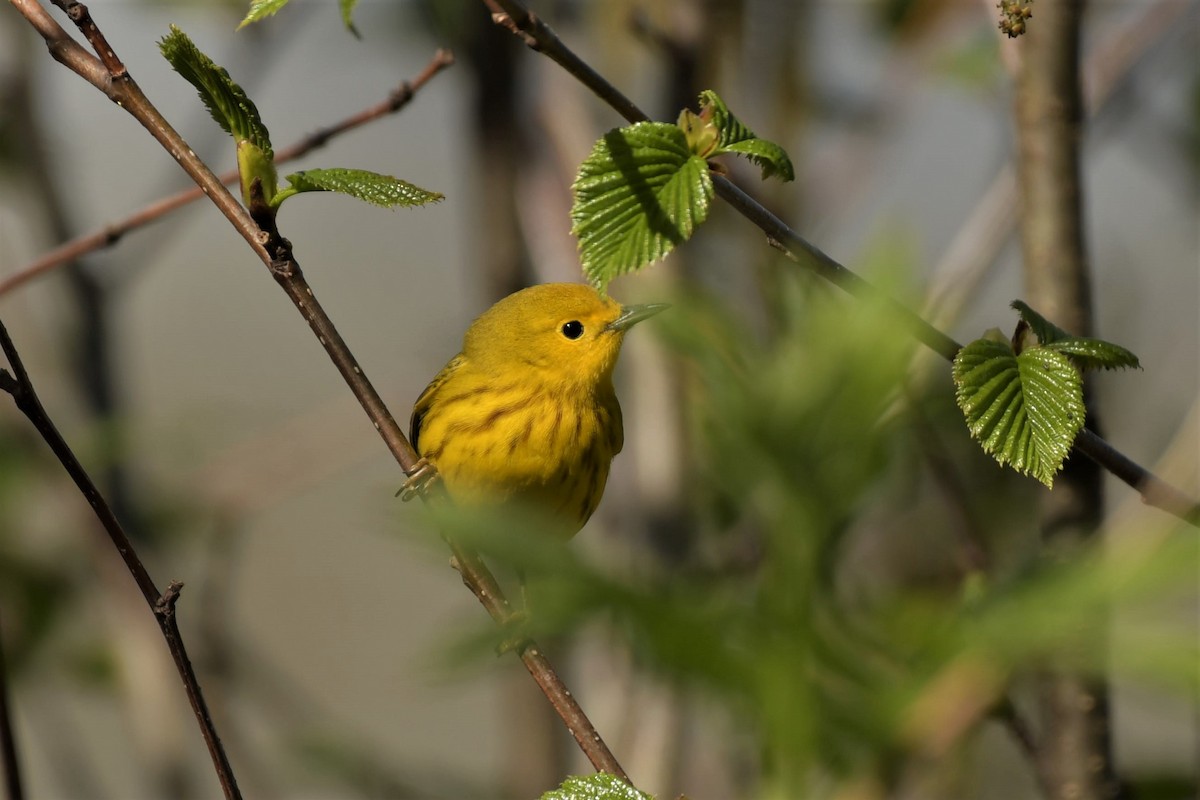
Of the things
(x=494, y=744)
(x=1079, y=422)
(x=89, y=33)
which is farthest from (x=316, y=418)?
(x=494, y=744)

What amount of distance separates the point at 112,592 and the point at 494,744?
336 centimetres

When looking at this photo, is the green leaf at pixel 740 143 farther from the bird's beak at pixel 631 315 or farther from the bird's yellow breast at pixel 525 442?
the bird's yellow breast at pixel 525 442

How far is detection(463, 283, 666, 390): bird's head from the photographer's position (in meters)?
2.55

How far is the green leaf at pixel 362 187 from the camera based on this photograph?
117cm

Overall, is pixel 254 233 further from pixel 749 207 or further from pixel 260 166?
pixel 749 207

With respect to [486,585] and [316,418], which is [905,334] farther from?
[316,418]

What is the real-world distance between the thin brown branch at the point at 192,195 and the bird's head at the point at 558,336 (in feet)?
2.67

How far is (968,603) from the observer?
129 centimetres

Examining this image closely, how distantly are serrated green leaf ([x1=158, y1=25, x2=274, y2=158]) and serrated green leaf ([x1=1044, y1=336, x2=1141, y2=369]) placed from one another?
77 cm

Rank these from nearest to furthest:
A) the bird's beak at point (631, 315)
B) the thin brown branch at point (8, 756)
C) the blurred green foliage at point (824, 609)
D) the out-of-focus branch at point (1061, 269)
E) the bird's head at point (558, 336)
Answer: the blurred green foliage at point (824, 609) < the thin brown branch at point (8, 756) < the out-of-focus branch at point (1061, 269) < the bird's beak at point (631, 315) < the bird's head at point (558, 336)

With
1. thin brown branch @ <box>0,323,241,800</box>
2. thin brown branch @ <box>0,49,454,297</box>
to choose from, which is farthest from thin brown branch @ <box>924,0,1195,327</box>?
thin brown branch @ <box>0,323,241,800</box>

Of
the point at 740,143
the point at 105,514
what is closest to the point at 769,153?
the point at 740,143

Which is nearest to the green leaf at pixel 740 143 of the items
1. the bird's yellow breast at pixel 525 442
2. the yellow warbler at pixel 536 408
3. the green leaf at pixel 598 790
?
the green leaf at pixel 598 790

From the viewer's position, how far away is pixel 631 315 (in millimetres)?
2389
